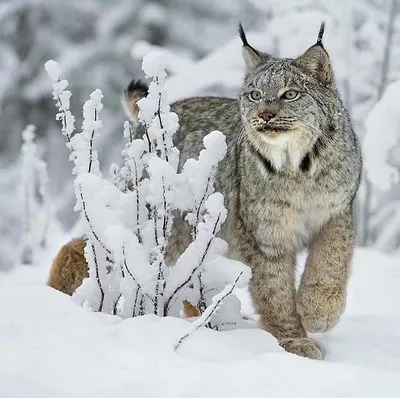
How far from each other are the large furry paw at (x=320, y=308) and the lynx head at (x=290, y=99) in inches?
23.1

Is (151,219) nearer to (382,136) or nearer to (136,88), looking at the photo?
(136,88)

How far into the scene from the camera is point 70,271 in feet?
13.2

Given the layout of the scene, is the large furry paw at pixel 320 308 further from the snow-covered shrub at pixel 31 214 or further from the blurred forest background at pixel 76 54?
the blurred forest background at pixel 76 54

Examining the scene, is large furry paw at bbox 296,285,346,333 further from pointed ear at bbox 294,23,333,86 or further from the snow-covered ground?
pointed ear at bbox 294,23,333,86

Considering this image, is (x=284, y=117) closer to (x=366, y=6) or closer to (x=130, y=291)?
(x=130, y=291)

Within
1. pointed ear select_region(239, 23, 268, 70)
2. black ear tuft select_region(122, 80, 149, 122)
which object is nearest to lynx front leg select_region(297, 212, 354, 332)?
pointed ear select_region(239, 23, 268, 70)

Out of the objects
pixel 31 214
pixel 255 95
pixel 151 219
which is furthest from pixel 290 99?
pixel 31 214

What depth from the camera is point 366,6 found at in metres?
8.80

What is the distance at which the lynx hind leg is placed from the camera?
4.00 metres

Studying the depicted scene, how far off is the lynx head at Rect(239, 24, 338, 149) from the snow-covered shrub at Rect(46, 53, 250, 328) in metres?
0.34

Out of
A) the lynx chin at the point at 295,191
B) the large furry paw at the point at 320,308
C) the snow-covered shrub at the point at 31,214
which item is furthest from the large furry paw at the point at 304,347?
the snow-covered shrub at the point at 31,214

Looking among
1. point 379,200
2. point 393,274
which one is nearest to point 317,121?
point 393,274

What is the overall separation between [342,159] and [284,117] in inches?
14.1

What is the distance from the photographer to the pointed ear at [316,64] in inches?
141
